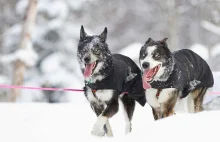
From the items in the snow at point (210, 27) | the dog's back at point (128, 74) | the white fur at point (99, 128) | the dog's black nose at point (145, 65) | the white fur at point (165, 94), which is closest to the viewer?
the white fur at point (99, 128)

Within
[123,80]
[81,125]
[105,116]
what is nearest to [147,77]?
[123,80]

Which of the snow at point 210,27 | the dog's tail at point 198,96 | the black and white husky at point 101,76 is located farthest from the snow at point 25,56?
the snow at point 210,27

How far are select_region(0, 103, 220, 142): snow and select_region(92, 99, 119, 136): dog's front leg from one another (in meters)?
0.11

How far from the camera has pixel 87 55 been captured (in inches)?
213

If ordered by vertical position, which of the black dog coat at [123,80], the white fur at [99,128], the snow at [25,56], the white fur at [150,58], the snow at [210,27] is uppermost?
the snow at [210,27]

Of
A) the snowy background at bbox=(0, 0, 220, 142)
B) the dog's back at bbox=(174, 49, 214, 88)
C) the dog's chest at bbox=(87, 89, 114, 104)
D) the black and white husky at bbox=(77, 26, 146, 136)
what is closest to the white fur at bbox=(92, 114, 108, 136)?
the black and white husky at bbox=(77, 26, 146, 136)

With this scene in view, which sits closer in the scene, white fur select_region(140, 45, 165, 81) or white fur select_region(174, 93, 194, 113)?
white fur select_region(140, 45, 165, 81)

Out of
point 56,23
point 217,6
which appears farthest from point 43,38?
point 217,6

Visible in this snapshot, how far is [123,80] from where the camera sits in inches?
226

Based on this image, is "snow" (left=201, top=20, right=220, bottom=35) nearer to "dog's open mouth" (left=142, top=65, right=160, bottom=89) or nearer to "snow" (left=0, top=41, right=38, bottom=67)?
"snow" (left=0, top=41, right=38, bottom=67)

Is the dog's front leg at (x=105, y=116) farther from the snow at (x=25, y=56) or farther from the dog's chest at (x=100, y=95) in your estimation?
the snow at (x=25, y=56)

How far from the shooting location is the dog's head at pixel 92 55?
5406 mm

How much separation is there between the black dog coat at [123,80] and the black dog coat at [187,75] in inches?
16.7

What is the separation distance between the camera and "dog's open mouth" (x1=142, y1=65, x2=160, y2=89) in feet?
17.8
